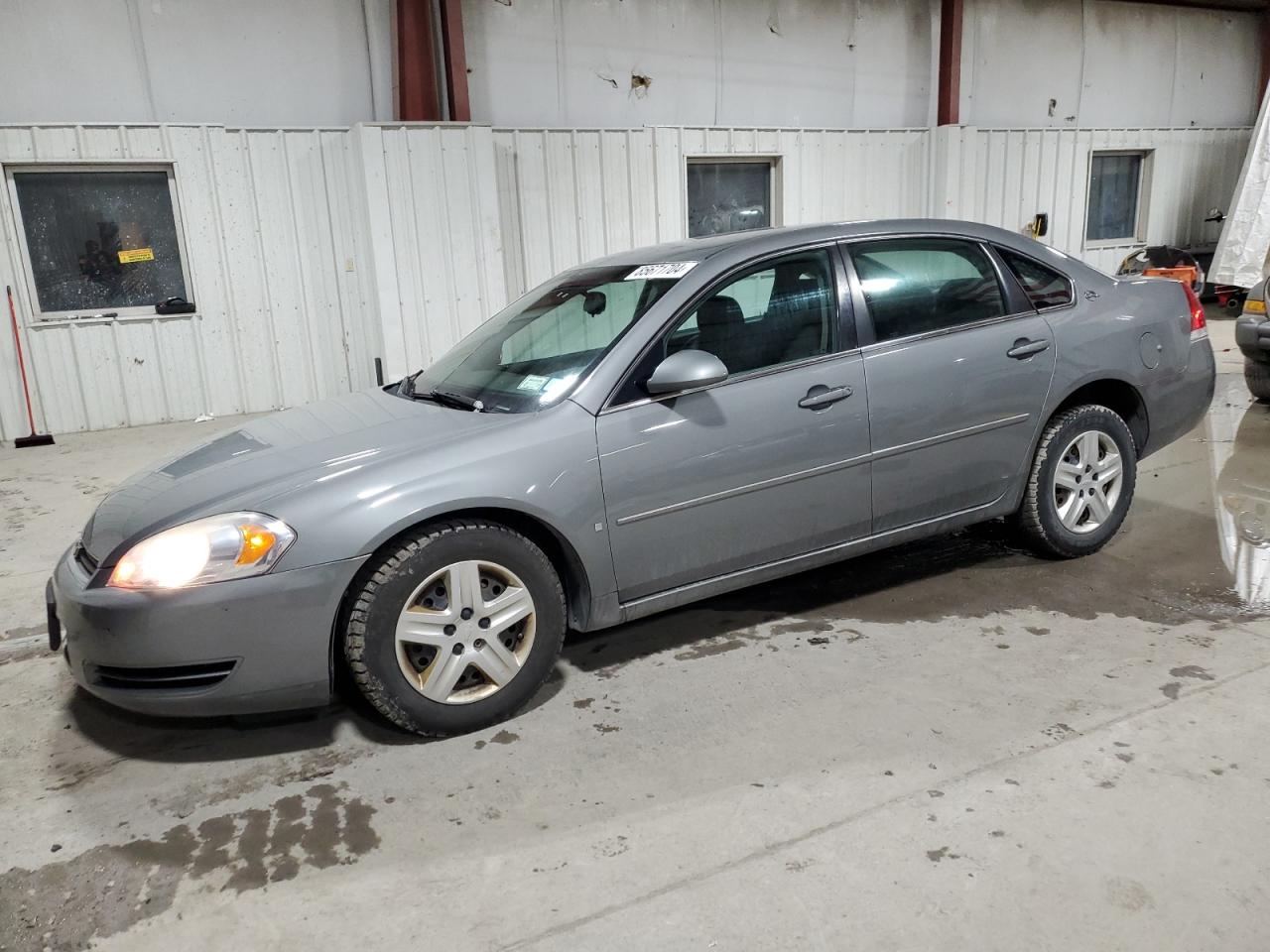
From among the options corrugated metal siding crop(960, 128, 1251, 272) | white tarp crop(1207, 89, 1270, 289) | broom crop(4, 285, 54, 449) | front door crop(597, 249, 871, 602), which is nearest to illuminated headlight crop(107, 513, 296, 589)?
front door crop(597, 249, 871, 602)

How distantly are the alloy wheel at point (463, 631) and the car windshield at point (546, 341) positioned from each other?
0.60 metres

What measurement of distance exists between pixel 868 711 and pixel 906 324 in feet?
4.84

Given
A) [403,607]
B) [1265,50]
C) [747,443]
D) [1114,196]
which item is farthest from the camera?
[1265,50]

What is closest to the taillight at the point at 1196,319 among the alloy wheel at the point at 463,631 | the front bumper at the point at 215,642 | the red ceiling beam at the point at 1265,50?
the alloy wheel at the point at 463,631

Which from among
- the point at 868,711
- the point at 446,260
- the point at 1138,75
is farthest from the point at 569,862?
the point at 1138,75

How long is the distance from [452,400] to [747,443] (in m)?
1.07

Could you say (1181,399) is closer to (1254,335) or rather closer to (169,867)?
(1254,335)

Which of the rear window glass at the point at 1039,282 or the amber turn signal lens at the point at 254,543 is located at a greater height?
the rear window glass at the point at 1039,282

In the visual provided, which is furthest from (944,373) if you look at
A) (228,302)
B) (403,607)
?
(228,302)

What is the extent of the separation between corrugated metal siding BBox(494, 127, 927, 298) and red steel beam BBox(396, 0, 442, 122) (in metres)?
→ 0.75

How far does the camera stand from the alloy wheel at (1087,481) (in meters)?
3.84

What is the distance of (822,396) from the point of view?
3.22m

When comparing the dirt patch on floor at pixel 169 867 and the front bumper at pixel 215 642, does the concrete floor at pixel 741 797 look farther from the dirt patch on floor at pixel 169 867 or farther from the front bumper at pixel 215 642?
the front bumper at pixel 215 642

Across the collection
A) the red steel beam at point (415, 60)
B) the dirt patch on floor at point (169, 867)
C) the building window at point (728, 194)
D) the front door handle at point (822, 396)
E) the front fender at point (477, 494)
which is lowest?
the dirt patch on floor at point (169, 867)
